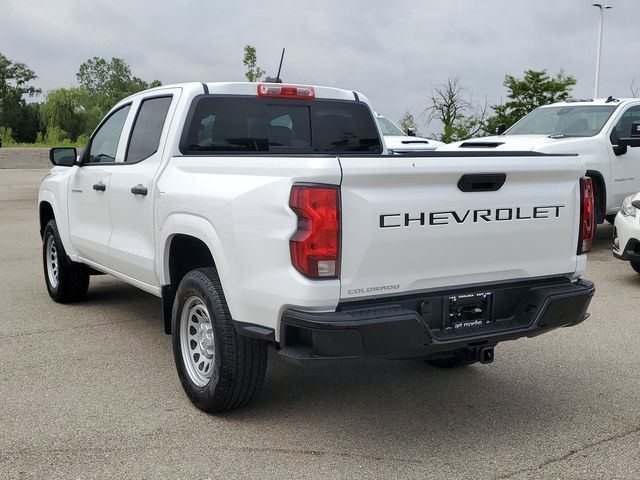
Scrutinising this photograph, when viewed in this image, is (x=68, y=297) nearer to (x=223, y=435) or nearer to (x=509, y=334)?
(x=223, y=435)

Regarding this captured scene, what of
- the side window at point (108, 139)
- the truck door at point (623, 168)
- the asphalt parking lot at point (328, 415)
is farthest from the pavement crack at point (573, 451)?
the truck door at point (623, 168)

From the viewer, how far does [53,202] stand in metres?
6.95

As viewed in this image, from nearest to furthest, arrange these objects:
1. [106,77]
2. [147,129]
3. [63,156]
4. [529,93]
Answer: [147,129], [63,156], [529,93], [106,77]

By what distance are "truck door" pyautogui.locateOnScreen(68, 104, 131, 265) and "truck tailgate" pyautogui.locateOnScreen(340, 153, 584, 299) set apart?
9.20 ft

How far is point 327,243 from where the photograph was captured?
3.45 metres

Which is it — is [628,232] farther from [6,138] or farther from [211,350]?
[6,138]

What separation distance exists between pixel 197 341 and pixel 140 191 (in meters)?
1.17

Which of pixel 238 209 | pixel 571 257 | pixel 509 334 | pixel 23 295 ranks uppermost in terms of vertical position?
pixel 238 209

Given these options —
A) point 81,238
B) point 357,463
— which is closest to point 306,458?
point 357,463

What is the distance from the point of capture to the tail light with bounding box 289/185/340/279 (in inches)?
135

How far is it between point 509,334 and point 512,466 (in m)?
0.66

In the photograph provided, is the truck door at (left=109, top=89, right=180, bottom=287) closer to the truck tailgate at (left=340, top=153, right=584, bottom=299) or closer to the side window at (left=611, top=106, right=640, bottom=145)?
the truck tailgate at (left=340, top=153, right=584, bottom=299)

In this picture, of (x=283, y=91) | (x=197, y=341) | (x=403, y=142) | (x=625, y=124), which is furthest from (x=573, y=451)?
(x=403, y=142)

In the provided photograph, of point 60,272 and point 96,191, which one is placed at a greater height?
point 96,191
